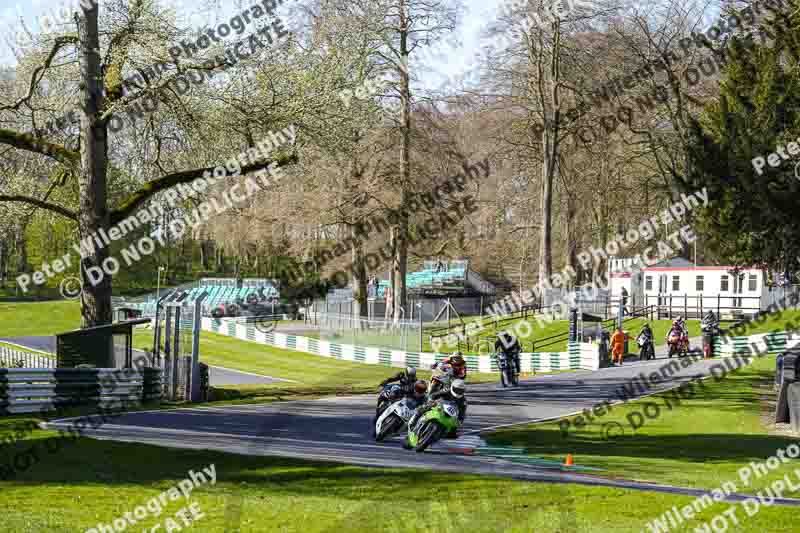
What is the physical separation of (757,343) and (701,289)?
45.5ft

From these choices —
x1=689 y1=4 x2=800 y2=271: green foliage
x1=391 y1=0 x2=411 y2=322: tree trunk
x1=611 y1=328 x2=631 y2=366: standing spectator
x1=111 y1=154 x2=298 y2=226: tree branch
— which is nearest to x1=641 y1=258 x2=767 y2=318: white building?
x1=611 y1=328 x2=631 y2=366: standing spectator

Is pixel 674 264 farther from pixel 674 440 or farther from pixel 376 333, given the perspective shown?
pixel 674 440

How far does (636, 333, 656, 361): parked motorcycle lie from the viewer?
1412 inches

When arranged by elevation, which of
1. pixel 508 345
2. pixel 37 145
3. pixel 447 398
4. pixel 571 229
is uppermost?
pixel 571 229

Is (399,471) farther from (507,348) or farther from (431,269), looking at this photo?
(431,269)

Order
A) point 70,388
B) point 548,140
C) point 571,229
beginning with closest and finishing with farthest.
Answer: point 70,388 < point 548,140 < point 571,229

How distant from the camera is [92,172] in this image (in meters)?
21.5

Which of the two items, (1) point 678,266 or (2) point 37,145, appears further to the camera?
(1) point 678,266

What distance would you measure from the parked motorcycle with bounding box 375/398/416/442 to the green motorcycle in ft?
2.72

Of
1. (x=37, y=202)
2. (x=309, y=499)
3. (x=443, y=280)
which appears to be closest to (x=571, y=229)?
(x=443, y=280)

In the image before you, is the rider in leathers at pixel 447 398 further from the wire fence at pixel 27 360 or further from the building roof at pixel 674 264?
the building roof at pixel 674 264

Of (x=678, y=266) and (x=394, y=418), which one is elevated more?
(x=678, y=266)

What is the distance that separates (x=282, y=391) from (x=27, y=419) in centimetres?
1153

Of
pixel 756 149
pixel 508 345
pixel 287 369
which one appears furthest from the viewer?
pixel 287 369
